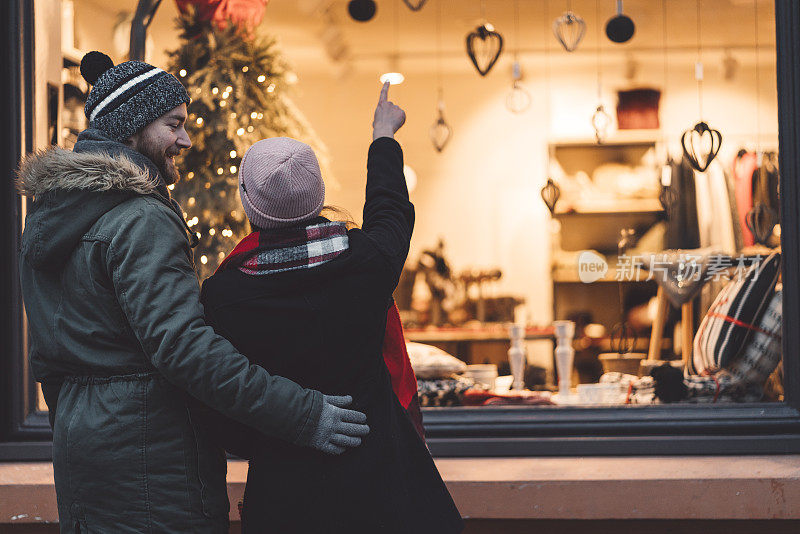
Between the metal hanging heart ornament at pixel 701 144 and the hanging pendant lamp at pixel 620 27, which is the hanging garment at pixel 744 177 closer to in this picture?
the metal hanging heart ornament at pixel 701 144

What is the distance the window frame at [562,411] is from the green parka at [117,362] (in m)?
1.52

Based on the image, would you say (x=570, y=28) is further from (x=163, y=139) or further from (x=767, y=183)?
(x=163, y=139)

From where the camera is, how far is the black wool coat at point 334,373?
1.83 metres

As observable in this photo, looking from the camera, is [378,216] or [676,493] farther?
[676,493]

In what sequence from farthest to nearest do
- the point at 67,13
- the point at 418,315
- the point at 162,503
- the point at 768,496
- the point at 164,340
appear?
1. the point at 418,315
2. the point at 67,13
3. the point at 768,496
4. the point at 162,503
5. the point at 164,340

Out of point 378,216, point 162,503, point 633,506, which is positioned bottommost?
point 633,506

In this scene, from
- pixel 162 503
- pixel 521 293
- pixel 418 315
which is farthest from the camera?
pixel 521 293

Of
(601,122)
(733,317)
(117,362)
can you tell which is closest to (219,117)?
(117,362)

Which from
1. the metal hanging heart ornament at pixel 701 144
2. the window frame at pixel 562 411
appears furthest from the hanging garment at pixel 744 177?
the window frame at pixel 562 411

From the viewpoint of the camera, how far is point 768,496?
9.45 feet

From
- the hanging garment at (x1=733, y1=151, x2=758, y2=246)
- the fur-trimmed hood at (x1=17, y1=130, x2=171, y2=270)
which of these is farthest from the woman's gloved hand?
the hanging garment at (x1=733, y1=151, x2=758, y2=246)

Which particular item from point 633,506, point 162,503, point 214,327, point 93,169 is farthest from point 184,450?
point 633,506

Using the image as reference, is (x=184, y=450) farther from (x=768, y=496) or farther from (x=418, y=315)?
(x=418, y=315)

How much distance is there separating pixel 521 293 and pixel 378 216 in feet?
15.4
